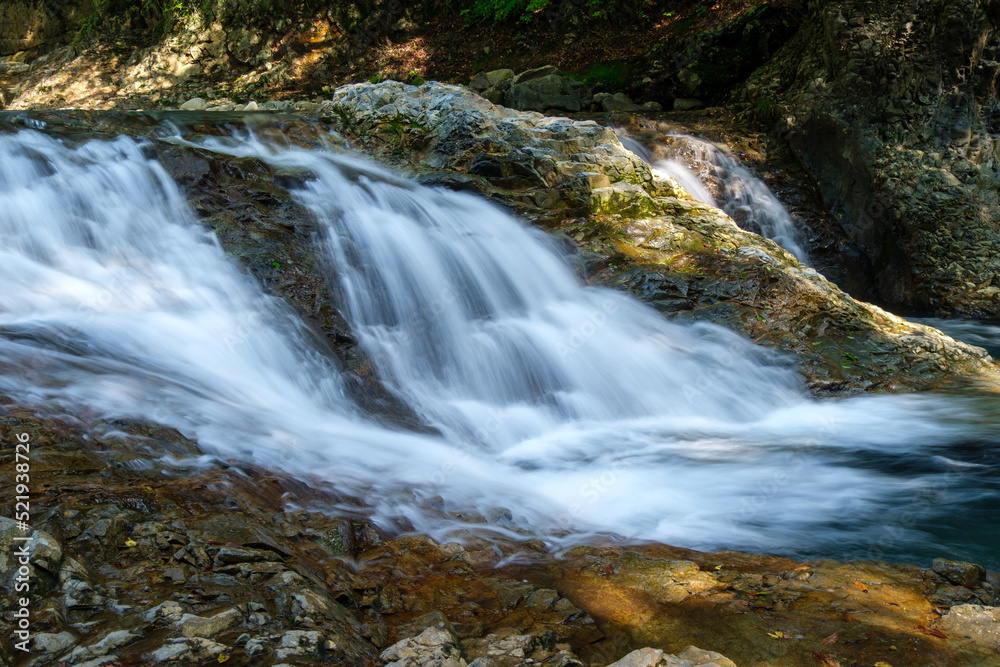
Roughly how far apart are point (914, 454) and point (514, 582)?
3.32m

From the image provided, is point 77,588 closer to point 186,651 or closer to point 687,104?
point 186,651

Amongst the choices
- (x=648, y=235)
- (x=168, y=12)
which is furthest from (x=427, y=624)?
(x=168, y=12)

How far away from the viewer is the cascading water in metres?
9.03

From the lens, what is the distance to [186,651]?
1.98m

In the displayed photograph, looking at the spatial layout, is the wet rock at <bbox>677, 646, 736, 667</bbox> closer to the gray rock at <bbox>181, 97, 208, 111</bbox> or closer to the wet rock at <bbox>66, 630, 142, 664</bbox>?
the wet rock at <bbox>66, 630, 142, 664</bbox>

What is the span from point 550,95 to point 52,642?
11868 mm

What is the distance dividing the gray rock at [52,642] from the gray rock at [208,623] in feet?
0.93

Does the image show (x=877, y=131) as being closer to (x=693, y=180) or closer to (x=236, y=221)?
(x=693, y=180)

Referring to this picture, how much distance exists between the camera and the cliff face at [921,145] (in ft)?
27.3

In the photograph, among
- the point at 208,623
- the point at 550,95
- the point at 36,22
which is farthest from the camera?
the point at 36,22

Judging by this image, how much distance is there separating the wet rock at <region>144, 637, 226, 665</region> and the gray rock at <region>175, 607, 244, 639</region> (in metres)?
0.03

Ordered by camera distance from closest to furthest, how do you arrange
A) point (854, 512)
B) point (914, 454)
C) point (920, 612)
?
1. point (920, 612)
2. point (854, 512)
3. point (914, 454)

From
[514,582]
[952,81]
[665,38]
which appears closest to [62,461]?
[514,582]

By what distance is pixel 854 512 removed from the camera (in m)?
3.90
